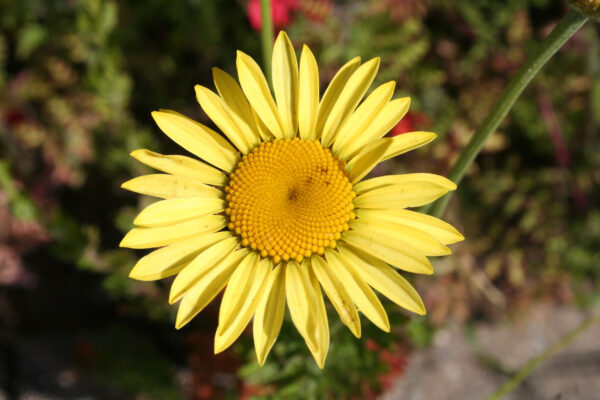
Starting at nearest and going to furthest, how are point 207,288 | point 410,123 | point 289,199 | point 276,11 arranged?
point 207,288, point 289,199, point 276,11, point 410,123

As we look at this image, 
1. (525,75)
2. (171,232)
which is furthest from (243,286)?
(525,75)

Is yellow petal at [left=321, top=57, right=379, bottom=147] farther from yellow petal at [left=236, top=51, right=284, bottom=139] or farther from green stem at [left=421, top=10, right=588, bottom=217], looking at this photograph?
green stem at [left=421, top=10, right=588, bottom=217]

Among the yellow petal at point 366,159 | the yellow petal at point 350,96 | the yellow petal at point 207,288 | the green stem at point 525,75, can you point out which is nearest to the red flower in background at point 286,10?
the yellow petal at point 350,96

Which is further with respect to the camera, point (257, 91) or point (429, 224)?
point (257, 91)

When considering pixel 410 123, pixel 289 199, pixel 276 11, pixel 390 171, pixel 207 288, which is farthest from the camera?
pixel 390 171

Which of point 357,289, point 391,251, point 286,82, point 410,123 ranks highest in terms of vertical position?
point 410,123

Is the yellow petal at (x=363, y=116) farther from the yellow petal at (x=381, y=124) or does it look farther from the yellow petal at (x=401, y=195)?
the yellow petal at (x=401, y=195)

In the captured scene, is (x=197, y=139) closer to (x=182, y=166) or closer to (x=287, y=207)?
(x=182, y=166)

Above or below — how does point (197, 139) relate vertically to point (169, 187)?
above
